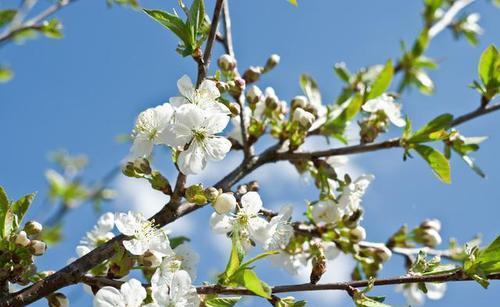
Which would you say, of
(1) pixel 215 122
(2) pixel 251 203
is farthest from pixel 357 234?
(1) pixel 215 122

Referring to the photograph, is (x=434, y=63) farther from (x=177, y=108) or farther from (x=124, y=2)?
(x=177, y=108)

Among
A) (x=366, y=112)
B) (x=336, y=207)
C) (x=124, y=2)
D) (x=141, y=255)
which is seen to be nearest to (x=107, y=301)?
(x=141, y=255)

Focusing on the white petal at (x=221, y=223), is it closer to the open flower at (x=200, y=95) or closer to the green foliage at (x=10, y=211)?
the open flower at (x=200, y=95)

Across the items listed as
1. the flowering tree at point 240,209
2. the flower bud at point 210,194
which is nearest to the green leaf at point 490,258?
the flowering tree at point 240,209

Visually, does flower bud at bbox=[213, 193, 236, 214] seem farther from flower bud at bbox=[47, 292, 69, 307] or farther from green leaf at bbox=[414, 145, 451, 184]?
green leaf at bbox=[414, 145, 451, 184]

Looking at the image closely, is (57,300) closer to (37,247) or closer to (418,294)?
(37,247)
